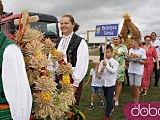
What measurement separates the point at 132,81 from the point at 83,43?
275 centimetres

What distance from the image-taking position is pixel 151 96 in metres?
6.25


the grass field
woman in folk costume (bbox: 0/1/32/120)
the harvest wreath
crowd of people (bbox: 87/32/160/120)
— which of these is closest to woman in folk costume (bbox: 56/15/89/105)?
the harvest wreath

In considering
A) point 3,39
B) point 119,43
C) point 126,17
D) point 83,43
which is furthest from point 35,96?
point 126,17

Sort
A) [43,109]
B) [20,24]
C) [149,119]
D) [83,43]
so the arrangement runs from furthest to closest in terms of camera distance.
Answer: [149,119] → [83,43] → [20,24] → [43,109]

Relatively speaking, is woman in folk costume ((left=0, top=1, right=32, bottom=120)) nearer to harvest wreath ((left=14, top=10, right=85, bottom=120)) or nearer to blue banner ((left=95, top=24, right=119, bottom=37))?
harvest wreath ((left=14, top=10, right=85, bottom=120))

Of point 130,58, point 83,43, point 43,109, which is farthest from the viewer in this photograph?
point 130,58

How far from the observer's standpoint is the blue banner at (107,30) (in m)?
5.71

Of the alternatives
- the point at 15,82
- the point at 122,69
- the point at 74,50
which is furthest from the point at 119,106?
the point at 15,82

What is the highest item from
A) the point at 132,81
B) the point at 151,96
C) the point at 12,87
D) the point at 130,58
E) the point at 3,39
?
the point at 3,39

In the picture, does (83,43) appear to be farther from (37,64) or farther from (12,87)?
(12,87)

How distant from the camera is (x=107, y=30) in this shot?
5.88 metres

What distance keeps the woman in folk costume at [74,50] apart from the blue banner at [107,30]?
2.83 metres

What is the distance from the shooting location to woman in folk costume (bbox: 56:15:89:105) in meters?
2.74

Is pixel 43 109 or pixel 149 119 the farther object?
pixel 149 119
